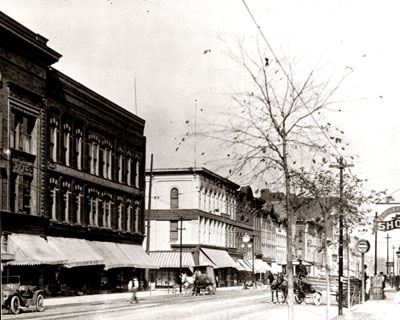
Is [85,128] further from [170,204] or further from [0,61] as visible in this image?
[170,204]

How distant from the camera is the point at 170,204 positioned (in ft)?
233

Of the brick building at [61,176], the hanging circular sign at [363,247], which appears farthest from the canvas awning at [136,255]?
the hanging circular sign at [363,247]

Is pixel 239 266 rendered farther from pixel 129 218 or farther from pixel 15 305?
pixel 15 305

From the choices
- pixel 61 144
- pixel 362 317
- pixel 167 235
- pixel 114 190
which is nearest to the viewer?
pixel 362 317

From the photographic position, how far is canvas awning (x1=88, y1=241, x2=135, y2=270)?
4666 cm

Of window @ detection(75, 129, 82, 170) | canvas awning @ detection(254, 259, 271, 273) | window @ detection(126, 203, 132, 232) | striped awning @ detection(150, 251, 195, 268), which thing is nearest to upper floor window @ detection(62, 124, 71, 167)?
window @ detection(75, 129, 82, 170)

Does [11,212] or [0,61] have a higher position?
[0,61]

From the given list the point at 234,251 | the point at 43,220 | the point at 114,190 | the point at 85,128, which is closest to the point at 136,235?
the point at 114,190

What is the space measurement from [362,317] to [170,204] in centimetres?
4572

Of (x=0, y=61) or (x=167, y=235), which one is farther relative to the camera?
(x=167, y=235)

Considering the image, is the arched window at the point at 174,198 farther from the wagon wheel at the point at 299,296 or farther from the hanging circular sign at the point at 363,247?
the hanging circular sign at the point at 363,247

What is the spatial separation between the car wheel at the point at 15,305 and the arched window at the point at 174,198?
140 ft

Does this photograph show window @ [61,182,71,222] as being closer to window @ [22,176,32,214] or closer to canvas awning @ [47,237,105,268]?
canvas awning @ [47,237,105,268]

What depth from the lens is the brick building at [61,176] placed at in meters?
35.9
